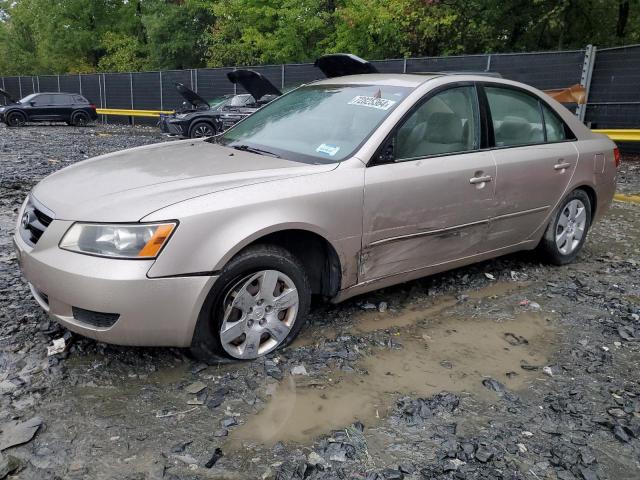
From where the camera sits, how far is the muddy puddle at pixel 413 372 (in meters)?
2.71

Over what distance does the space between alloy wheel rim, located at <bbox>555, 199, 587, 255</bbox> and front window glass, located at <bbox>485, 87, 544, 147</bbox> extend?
76 cm

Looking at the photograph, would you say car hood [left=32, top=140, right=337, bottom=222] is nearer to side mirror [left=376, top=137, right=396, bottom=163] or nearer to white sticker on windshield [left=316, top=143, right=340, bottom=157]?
white sticker on windshield [left=316, top=143, right=340, bottom=157]

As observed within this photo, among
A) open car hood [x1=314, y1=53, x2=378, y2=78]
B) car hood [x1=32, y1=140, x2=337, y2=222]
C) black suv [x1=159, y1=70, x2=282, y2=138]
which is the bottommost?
black suv [x1=159, y1=70, x2=282, y2=138]

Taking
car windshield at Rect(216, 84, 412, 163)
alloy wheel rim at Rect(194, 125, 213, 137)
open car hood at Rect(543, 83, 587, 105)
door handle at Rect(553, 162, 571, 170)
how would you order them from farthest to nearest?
1. alloy wheel rim at Rect(194, 125, 213, 137)
2. open car hood at Rect(543, 83, 587, 105)
3. door handle at Rect(553, 162, 571, 170)
4. car windshield at Rect(216, 84, 412, 163)

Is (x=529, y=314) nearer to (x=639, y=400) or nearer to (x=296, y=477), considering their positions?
(x=639, y=400)

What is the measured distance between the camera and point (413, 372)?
3197 millimetres

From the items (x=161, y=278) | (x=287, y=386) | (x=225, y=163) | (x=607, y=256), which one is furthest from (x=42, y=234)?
(x=607, y=256)

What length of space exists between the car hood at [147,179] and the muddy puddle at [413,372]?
113 cm

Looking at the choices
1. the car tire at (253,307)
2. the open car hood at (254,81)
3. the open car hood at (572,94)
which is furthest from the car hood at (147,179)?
the open car hood at (572,94)

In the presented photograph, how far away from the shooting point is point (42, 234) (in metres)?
2.95

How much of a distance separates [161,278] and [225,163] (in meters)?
0.99

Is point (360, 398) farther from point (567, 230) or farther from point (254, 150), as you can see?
point (567, 230)

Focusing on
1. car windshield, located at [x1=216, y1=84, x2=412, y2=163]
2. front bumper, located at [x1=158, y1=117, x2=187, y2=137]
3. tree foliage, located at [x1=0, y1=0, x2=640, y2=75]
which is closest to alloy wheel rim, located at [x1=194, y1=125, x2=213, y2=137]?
front bumper, located at [x1=158, y1=117, x2=187, y2=137]

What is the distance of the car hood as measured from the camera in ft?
9.29
